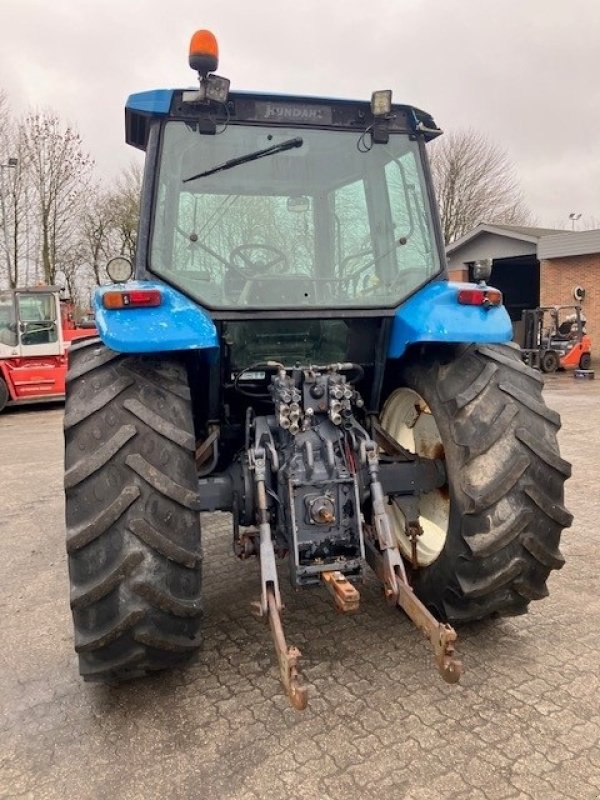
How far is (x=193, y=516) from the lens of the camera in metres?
2.57

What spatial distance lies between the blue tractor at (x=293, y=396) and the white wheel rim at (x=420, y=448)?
0.7 inches

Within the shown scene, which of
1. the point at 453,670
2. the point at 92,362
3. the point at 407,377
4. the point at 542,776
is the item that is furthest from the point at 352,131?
the point at 542,776

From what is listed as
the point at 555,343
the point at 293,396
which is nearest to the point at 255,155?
the point at 293,396

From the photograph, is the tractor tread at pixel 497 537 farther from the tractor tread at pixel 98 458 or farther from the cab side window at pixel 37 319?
the cab side window at pixel 37 319

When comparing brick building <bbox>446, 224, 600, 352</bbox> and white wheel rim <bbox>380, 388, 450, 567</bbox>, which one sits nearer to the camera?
white wheel rim <bbox>380, 388, 450, 567</bbox>

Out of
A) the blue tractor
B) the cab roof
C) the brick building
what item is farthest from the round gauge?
the brick building

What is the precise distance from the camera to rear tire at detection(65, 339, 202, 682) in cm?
244

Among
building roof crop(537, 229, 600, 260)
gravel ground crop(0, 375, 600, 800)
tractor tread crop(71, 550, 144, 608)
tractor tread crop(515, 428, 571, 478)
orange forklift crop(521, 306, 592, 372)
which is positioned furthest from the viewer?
building roof crop(537, 229, 600, 260)

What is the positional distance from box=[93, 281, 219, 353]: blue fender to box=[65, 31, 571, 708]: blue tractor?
0.04 ft

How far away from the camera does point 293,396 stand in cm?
285

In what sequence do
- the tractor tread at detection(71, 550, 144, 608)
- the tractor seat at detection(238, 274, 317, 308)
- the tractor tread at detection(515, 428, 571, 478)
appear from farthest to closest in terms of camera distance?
the tractor seat at detection(238, 274, 317, 308) < the tractor tread at detection(515, 428, 571, 478) < the tractor tread at detection(71, 550, 144, 608)

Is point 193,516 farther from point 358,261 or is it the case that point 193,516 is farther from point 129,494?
point 358,261

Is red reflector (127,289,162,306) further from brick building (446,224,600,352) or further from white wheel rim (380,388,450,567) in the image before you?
brick building (446,224,600,352)

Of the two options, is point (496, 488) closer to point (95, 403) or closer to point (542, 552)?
point (542, 552)
